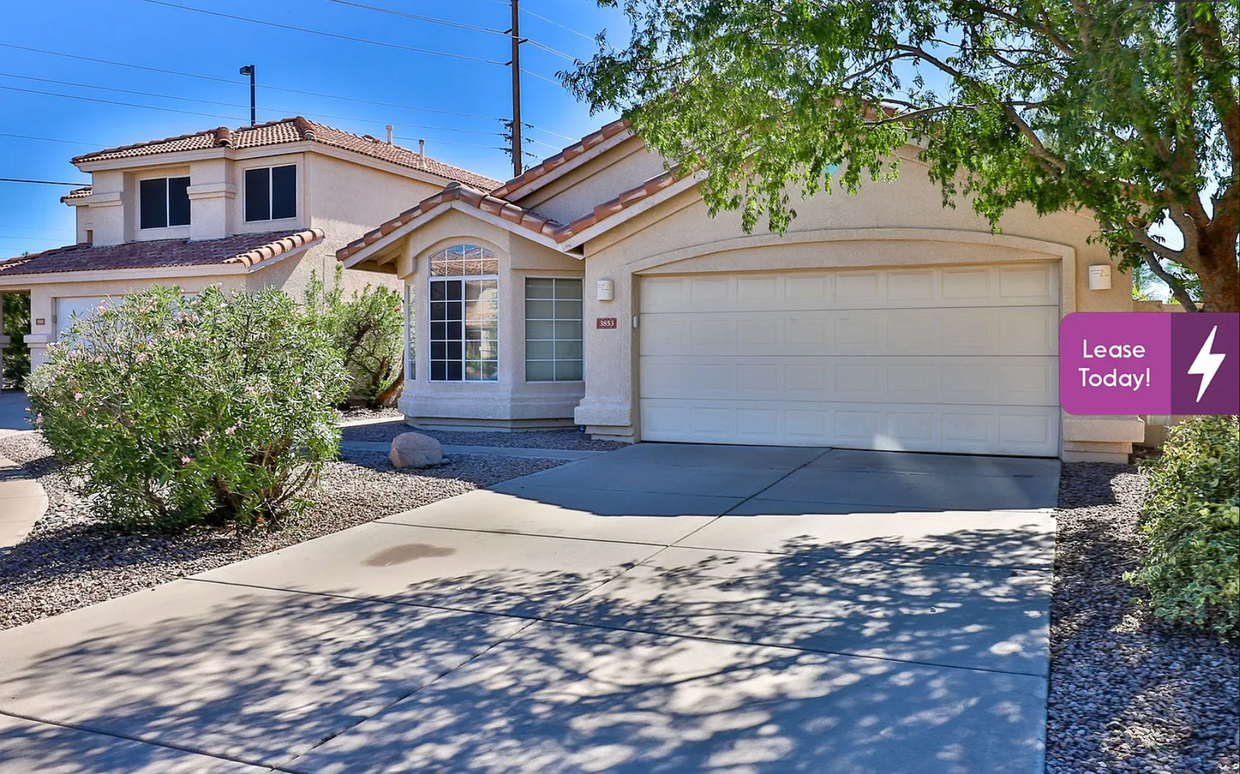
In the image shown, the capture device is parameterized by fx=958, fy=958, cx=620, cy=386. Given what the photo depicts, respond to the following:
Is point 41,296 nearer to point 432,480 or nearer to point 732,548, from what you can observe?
point 432,480

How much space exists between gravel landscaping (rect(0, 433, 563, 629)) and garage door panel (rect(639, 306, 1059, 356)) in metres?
3.51

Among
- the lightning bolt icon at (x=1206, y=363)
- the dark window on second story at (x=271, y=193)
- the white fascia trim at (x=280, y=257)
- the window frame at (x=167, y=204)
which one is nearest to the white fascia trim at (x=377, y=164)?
the dark window on second story at (x=271, y=193)

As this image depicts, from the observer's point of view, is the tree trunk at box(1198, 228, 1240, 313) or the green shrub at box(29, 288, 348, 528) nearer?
the tree trunk at box(1198, 228, 1240, 313)

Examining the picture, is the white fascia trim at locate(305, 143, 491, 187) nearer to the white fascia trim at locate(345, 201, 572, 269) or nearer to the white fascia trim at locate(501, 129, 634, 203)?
the white fascia trim at locate(345, 201, 572, 269)

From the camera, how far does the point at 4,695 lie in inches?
179

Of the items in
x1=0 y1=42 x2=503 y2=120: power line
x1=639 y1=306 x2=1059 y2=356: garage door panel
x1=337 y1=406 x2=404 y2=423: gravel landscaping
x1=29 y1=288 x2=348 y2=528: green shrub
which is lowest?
x1=337 y1=406 x2=404 y2=423: gravel landscaping

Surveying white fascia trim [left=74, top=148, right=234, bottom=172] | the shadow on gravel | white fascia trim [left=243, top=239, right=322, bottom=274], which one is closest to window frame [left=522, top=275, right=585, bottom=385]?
white fascia trim [left=243, top=239, right=322, bottom=274]

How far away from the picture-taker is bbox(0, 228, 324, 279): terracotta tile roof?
823 inches

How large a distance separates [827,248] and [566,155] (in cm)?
530

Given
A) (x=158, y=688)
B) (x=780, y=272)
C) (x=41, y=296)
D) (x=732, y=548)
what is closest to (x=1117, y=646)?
(x=732, y=548)

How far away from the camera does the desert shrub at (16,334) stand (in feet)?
89.3

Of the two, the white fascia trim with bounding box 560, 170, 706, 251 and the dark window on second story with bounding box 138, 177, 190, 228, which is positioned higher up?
the dark window on second story with bounding box 138, 177, 190, 228

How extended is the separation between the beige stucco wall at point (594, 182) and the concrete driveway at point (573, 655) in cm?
874

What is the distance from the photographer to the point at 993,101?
784cm
